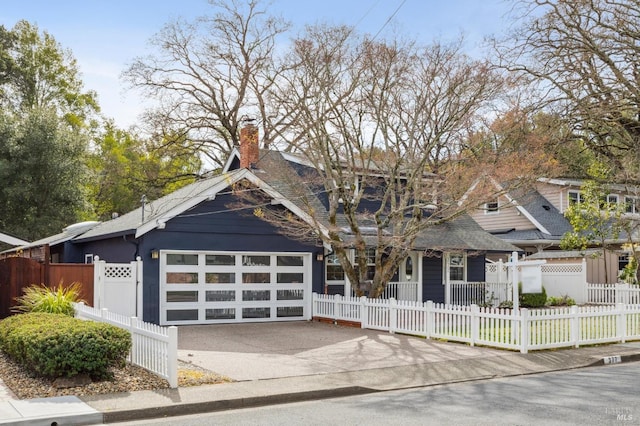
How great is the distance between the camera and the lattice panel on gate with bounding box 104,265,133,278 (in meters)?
17.6

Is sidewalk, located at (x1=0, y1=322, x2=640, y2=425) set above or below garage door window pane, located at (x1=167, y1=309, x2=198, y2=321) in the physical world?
below

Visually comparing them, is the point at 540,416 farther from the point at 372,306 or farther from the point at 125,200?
the point at 125,200

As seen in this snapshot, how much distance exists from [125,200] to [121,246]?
26271mm

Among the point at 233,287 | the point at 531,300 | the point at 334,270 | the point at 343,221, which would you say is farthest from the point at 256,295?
the point at 531,300

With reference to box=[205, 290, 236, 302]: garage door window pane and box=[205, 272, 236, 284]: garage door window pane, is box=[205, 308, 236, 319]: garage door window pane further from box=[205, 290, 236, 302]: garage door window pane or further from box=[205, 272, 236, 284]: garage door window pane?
box=[205, 272, 236, 284]: garage door window pane

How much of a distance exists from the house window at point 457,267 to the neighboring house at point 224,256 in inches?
93.2

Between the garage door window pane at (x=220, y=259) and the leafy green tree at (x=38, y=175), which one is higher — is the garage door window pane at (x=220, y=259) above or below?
below

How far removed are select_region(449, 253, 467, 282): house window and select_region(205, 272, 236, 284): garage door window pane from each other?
29.5 ft

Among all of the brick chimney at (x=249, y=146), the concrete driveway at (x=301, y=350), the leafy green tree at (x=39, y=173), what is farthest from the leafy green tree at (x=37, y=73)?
the concrete driveway at (x=301, y=350)

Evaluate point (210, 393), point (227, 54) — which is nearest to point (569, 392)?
point (210, 393)

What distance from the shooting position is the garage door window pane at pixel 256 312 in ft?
64.2

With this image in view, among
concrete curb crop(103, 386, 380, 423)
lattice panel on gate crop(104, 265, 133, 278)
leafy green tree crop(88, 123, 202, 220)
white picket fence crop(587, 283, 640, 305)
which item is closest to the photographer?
concrete curb crop(103, 386, 380, 423)

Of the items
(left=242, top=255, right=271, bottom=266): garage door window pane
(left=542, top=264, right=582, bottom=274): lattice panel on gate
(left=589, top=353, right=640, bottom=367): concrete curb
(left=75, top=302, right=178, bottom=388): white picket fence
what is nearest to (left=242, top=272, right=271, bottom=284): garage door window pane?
(left=242, top=255, right=271, bottom=266): garage door window pane

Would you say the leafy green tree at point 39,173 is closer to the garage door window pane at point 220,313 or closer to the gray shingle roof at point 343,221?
the gray shingle roof at point 343,221
